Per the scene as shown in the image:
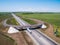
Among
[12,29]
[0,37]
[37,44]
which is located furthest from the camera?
[12,29]

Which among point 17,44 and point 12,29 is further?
point 12,29

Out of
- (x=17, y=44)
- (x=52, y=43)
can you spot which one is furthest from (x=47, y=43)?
(x=17, y=44)

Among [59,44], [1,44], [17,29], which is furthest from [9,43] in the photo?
[17,29]

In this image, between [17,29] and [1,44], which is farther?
[17,29]

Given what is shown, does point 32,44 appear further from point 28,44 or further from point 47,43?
point 47,43

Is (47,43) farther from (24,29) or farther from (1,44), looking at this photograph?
(24,29)

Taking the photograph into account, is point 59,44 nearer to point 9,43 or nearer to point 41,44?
point 41,44

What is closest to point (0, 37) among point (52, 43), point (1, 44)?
point (1, 44)

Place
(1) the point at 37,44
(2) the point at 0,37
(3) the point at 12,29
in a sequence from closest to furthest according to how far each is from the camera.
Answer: (1) the point at 37,44
(2) the point at 0,37
(3) the point at 12,29
